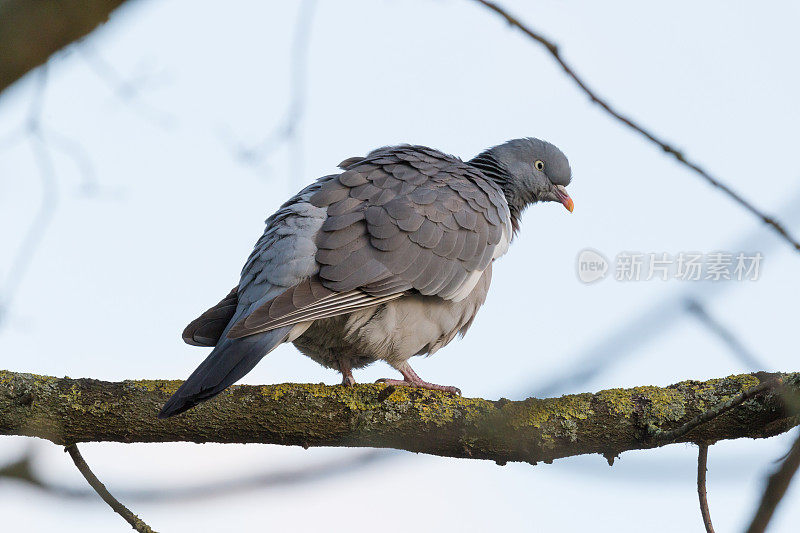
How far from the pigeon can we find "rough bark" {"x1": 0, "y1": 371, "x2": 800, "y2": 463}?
0.70 ft

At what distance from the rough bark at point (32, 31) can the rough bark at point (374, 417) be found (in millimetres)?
2030

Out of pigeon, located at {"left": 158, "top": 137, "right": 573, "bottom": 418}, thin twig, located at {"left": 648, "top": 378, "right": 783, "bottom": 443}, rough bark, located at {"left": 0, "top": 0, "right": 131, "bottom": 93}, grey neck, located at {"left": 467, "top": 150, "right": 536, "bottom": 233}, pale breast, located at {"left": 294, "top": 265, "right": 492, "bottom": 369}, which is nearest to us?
rough bark, located at {"left": 0, "top": 0, "right": 131, "bottom": 93}

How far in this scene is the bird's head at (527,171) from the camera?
5762 millimetres

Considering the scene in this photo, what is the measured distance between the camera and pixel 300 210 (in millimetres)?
4445

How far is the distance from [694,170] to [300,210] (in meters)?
3.02

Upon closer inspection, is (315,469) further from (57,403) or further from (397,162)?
(397,162)

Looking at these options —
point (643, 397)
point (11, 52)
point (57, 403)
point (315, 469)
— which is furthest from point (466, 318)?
point (11, 52)

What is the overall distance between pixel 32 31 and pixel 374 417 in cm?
221

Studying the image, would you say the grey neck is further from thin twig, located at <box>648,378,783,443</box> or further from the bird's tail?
thin twig, located at <box>648,378,783,443</box>

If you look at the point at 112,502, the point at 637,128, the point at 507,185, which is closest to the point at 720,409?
the point at 637,128

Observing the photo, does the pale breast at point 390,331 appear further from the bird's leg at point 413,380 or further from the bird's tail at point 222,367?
the bird's tail at point 222,367

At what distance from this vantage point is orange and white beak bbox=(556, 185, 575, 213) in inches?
236

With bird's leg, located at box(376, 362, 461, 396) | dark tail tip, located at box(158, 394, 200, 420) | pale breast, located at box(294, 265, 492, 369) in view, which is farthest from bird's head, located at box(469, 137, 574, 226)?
dark tail tip, located at box(158, 394, 200, 420)

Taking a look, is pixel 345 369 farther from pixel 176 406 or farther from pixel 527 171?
pixel 527 171
